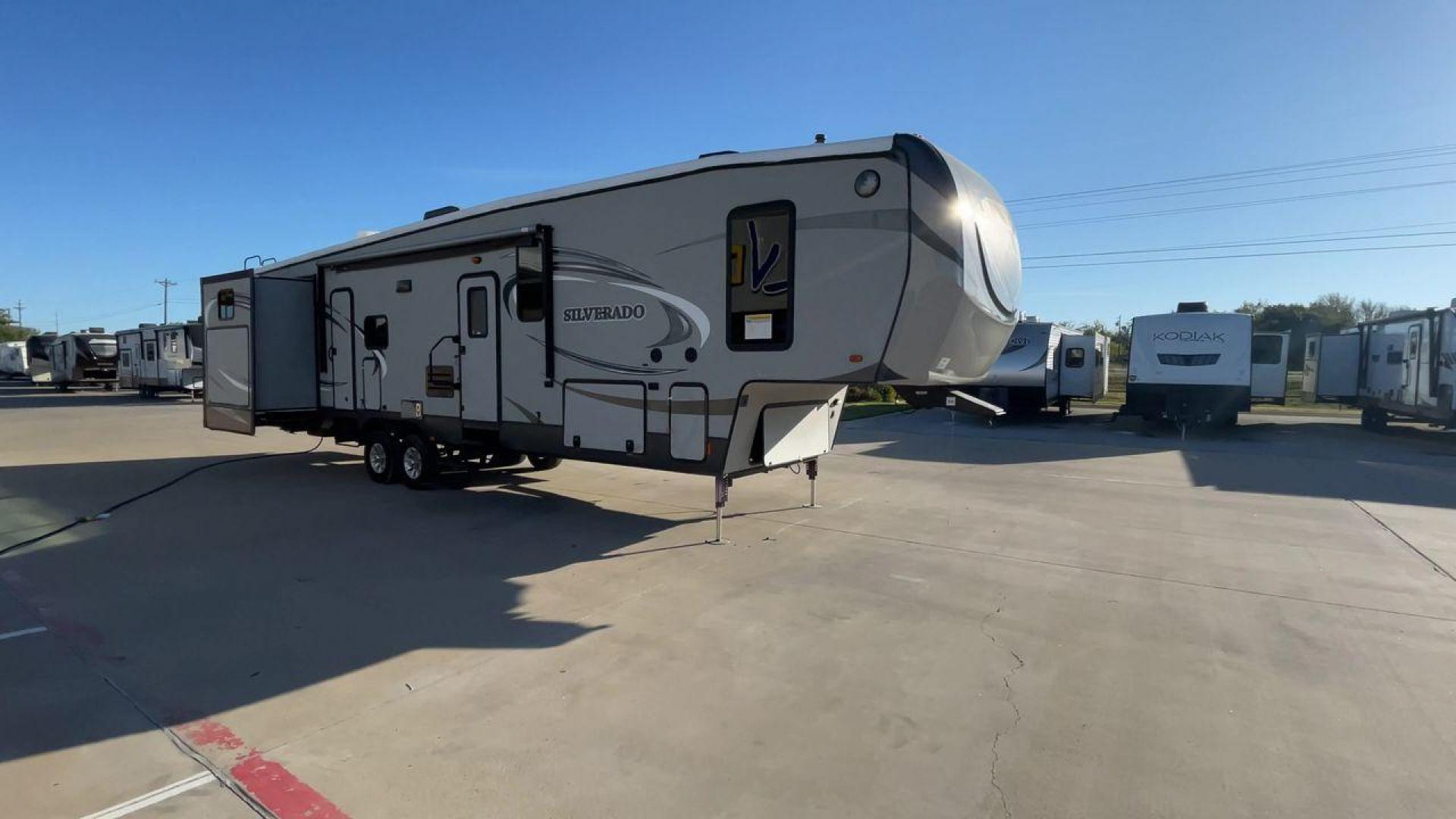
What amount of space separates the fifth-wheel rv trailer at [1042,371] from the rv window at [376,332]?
13960 millimetres

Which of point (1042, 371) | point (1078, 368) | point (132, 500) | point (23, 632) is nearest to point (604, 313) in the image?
point (23, 632)

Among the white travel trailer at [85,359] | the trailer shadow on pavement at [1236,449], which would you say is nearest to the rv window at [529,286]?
the trailer shadow on pavement at [1236,449]

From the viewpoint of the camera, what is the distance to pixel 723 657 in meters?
4.48

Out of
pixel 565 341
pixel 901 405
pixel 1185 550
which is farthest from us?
pixel 901 405

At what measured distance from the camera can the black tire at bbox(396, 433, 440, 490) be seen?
9.34 metres

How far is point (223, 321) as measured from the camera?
10.8 meters

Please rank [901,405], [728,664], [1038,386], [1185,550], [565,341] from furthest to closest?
[901,405] < [1038,386] < [565,341] < [1185,550] < [728,664]

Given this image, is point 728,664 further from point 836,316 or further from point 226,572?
point 226,572

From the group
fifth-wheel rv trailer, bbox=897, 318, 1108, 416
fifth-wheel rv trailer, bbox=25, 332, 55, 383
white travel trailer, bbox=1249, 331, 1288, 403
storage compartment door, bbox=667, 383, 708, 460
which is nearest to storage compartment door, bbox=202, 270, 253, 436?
storage compartment door, bbox=667, 383, 708, 460

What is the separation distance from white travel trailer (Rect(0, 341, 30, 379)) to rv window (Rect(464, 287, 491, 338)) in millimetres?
56887

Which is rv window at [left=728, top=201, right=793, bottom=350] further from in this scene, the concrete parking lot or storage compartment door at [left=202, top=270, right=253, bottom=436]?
storage compartment door at [left=202, top=270, right=253, bottom=436]

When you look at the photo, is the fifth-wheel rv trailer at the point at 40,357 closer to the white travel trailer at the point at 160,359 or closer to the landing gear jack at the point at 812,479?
the white travel trailer at the point at 160,359

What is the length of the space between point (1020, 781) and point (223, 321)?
39.4ft

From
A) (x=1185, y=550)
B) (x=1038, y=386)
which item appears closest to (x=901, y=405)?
(x=1038, y=386)
